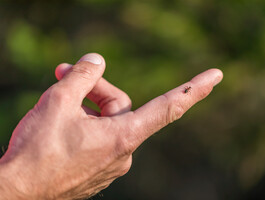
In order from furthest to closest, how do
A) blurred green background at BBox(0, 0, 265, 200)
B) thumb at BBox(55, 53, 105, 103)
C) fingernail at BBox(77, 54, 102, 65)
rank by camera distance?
blurred green background at BBox(0, 0, 265, 200) → fingernail at BBox(77, 54, 102, 65) → thumb at BBox(55, 53, 105, 103)

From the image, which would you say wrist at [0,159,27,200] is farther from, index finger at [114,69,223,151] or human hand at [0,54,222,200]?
index finger at [114,69,223,151]

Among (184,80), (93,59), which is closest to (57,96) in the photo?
(93,59)

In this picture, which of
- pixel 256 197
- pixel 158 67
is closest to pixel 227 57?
pixel 158 67

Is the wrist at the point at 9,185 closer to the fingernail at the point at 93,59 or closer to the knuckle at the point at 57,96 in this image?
the knuckle at the point at 57,96

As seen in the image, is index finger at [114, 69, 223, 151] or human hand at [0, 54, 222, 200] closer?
human hand at [0, 54, 222, 200]

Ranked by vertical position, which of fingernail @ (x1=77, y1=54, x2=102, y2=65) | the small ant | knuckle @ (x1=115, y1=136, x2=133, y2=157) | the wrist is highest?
fingernail @ (x1=77, y1=54, x2=102, y2=65)

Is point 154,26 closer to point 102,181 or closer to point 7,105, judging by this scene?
point 7,105

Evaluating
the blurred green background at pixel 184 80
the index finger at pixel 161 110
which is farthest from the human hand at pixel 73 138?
the blurred green background at pixel 184 80

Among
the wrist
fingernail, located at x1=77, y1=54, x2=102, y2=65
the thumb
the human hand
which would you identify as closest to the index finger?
the human hand

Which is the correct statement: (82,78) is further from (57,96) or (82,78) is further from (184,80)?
(184,80)
